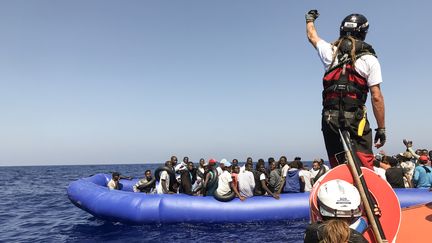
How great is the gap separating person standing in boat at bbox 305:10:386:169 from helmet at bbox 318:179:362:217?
0.64m

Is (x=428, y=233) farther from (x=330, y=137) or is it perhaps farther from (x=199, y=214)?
(x=199, y=214)

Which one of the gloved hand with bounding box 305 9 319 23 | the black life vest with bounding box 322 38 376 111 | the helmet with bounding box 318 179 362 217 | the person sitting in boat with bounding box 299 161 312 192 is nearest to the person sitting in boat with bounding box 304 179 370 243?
the helmet with bounding box 318 179 362 217

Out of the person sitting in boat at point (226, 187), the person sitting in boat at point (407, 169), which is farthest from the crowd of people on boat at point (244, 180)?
the person sitting in boat at point (407, 169)

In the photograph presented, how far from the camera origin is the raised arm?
3141 millimetres

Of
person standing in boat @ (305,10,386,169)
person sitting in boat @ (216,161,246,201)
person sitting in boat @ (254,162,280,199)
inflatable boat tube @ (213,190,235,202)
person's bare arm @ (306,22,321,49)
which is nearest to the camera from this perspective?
person standing in boat @ (305,10,386,169)

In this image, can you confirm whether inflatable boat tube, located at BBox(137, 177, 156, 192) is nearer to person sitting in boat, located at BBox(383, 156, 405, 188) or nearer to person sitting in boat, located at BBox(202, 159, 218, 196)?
person sitting in boat, located at BBox(202, 159, 218, 196)

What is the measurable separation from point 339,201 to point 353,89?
105cm

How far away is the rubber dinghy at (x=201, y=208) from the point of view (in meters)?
9.62

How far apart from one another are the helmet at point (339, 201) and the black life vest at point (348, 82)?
2.69 feet

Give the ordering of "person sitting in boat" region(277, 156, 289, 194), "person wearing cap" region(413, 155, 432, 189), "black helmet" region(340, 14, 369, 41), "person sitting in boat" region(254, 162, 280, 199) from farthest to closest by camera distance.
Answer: "person sitting in boat" region(277, 156, 289, 194) < "person sitting in boat" region(254, 162, 280, 199) < "person wearing cap" region(413, 155, 432, 189) < "black helmet" region(340, 14, 369, 41)

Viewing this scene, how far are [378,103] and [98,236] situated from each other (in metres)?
8.91

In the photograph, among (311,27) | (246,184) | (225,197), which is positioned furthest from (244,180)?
(311,27)

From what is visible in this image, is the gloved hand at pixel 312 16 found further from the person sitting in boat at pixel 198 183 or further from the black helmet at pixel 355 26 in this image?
the person sitting in boat at pixel 198 183

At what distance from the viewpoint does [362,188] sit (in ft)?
7.75
